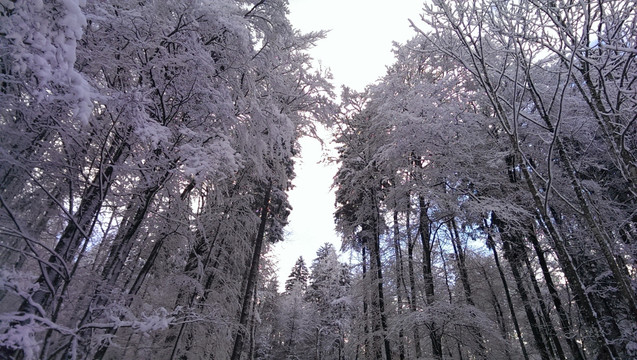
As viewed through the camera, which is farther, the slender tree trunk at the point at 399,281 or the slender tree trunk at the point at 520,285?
the slender tree trunk at the point at 520,285

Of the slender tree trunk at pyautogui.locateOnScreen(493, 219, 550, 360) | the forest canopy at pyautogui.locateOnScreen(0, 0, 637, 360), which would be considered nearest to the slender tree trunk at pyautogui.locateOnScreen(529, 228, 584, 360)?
the forest canopy at pyautogui.locateOnScreen(0, 0, 637, 360)

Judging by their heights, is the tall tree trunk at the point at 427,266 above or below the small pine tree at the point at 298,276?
below

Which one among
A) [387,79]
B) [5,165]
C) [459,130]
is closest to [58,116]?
[5,165]

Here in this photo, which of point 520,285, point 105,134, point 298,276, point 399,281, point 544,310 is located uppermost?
point 298,276

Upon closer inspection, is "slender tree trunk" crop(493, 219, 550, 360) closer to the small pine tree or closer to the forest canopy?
the forest canopy

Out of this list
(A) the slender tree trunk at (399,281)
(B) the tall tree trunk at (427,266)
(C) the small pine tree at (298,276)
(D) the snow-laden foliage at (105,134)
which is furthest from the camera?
(C) the small pine tree at (298,276)

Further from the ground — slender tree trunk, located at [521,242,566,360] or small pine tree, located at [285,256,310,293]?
small pine tree, located at [285,256,310,293]

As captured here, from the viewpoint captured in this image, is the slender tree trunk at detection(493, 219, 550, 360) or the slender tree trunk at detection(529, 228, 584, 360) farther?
the slender tree trunk at detection(493, 219, 550, 360)

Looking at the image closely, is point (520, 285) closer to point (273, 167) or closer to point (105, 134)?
point (273, 167)

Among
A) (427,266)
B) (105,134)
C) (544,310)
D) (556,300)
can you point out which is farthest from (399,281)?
(105,134)

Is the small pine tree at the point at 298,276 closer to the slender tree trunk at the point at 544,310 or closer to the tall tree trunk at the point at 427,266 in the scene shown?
the slender tree trunk at the point at 544,310

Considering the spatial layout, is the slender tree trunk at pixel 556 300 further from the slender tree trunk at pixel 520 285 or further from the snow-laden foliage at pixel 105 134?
the snow-laden foliage at pixel 105 134

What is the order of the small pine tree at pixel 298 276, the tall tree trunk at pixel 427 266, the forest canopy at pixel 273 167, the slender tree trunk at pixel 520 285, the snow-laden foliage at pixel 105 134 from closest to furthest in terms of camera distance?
the snow-laden foliage at pixel 105 134
the forest canopy at pixel 273 167
the tall tree trunk at pixel 427 266
the slender tree trunk at pixel 520 285
the small pine tree at pixel 298 276

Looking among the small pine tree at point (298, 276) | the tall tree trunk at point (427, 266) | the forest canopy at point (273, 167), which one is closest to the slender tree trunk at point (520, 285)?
the forest canopy at point (273, 167)
